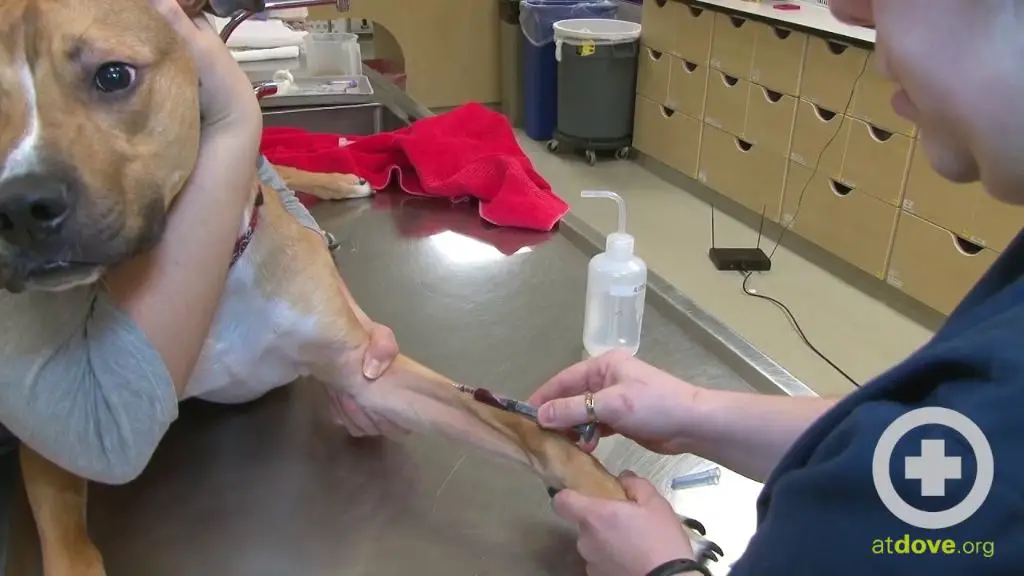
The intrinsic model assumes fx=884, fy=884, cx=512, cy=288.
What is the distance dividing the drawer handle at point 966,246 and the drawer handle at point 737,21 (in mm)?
1246

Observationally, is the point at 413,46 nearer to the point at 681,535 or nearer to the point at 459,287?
the point at 459,287

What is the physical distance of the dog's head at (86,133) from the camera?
711mm

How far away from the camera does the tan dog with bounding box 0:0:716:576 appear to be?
2.40ft

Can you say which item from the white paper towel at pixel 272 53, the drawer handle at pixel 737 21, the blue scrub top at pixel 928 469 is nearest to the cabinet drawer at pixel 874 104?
the drawer handle at pixel 737 21

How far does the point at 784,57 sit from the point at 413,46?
227 centimetres

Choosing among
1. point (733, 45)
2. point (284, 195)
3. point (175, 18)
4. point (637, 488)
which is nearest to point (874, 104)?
point (733, 45)

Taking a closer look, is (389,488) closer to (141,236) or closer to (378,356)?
(378,356)

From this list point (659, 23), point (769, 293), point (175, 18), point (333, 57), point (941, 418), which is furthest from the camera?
point (659, 23)

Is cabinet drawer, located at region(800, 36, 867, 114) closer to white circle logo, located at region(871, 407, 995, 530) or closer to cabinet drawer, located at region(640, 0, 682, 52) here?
cabinet drawer, located at region(640, 0, 682, 52)

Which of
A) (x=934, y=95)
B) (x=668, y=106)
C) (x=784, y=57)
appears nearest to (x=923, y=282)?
(x=784, y=57)

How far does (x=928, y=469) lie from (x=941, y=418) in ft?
0.11

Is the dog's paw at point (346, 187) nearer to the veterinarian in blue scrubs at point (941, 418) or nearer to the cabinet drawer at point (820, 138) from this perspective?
the veterinarian in blue scrubs at point (941, 418)

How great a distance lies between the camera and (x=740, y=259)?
10.3ft

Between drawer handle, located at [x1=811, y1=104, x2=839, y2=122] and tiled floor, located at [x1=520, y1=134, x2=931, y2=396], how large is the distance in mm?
499
